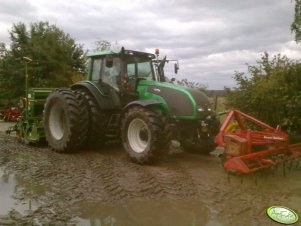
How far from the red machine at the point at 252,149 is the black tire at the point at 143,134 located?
109cm

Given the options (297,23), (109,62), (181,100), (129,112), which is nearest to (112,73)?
(109,62)

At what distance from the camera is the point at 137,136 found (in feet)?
25.2

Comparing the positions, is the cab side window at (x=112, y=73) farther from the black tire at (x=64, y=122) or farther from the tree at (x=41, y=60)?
the tree at (x=41, y=60)

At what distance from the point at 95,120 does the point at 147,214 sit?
385cm

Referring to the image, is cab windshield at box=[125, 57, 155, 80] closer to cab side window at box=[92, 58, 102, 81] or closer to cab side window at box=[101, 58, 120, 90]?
cab side window at box=[101, 58, 120, 90]

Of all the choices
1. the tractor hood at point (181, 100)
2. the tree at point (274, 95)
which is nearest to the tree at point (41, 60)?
the tree at point (274, 95)

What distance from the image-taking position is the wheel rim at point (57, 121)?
29.9ft

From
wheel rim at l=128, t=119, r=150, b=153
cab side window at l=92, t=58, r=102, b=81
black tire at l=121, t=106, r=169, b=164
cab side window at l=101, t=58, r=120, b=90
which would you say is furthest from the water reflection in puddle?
cab side window at l=92, t=58, r=102, b=81

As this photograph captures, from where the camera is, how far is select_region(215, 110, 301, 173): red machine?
5.98 meters

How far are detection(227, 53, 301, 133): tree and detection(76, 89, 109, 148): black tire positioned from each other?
176 inches

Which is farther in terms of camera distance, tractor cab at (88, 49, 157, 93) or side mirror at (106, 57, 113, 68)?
tractor cab at (88, 49, 157, 93)

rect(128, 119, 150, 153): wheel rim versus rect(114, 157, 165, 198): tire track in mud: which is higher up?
rect(128, 119, 150, 153): wheel rim

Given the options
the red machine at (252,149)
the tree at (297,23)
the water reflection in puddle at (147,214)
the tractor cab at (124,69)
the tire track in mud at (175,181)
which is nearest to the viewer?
the water reflection in puddle at (147,214)

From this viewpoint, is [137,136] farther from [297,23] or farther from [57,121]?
[297,23]
